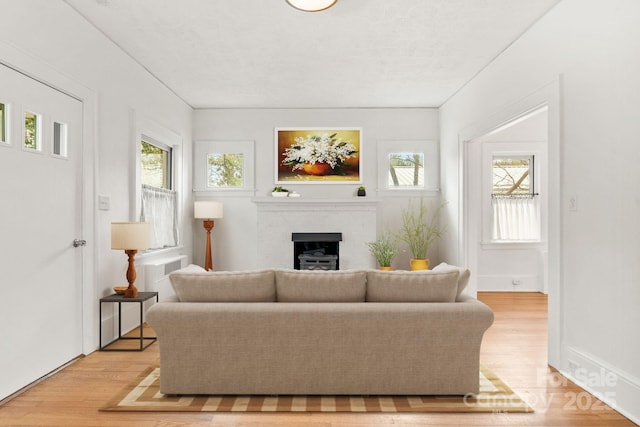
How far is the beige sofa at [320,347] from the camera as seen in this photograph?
2715mm

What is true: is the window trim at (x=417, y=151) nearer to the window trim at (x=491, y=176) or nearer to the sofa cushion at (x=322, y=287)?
the window trim at (x=491, y=176)

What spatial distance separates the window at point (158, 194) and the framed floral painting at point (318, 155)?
1.66 meters

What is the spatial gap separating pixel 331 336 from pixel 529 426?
1165 mm

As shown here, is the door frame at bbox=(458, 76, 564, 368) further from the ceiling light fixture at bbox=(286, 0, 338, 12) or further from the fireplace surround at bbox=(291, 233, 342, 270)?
the fireplace surround at bbox=(291, 233, 342, 270)

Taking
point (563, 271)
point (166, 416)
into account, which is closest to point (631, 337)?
point (563, 271)

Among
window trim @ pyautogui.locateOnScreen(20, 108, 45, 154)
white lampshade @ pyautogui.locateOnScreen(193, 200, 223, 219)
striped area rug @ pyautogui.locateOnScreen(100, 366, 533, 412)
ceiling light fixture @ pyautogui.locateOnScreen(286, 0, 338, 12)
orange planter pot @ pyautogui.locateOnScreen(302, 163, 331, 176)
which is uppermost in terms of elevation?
ceiling light fixture @ pyautogui.locateOnScreen(286, 0, 338, 12)

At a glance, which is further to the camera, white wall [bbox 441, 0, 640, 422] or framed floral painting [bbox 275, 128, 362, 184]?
framed floral painting [bbox 275, 128, 362, 184]

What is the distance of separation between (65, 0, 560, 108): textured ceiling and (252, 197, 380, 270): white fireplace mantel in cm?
163

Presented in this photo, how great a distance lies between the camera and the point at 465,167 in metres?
5.76

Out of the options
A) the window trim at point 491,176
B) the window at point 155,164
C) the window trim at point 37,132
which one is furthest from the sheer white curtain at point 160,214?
the window trim at point 491,176

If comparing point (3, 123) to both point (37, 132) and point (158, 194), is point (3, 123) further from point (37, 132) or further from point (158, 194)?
point (158, 194)

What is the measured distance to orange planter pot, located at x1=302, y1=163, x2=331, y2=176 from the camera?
706 cm

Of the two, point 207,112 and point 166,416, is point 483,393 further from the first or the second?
point 207,112

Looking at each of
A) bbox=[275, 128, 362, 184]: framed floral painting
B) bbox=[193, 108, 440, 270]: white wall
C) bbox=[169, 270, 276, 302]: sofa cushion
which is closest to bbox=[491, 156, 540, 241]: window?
bbox=[193, 108, 440, 270]: white wall
